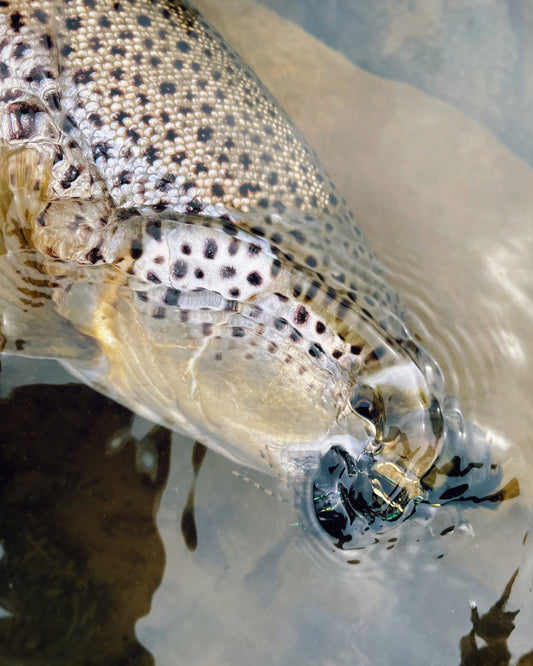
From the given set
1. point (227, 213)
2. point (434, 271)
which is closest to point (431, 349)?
point (434, 271)

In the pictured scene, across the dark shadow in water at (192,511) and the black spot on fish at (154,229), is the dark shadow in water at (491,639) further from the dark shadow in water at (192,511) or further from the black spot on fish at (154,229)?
the black spot on fish at (154,229)

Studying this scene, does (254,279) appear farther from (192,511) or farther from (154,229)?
(192,511)

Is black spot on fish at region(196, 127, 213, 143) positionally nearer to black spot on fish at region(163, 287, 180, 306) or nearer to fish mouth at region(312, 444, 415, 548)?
black spot on fish at region(163, 287, 180, 306)

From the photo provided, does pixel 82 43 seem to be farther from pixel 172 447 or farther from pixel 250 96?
pixel 172 447

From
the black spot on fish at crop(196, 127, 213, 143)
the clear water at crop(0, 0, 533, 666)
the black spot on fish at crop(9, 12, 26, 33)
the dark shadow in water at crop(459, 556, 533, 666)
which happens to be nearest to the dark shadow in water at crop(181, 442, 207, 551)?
the clear water at crop(0, 0, 533, 666)

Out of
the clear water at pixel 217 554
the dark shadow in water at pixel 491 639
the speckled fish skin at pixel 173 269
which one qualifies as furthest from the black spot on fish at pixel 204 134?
the dark shadow in water at pixel 491 639

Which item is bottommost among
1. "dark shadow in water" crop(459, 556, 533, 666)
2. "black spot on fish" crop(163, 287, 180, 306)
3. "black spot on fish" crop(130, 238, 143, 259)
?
"dark shadow in water" crop(459, 556, 533, 666)
